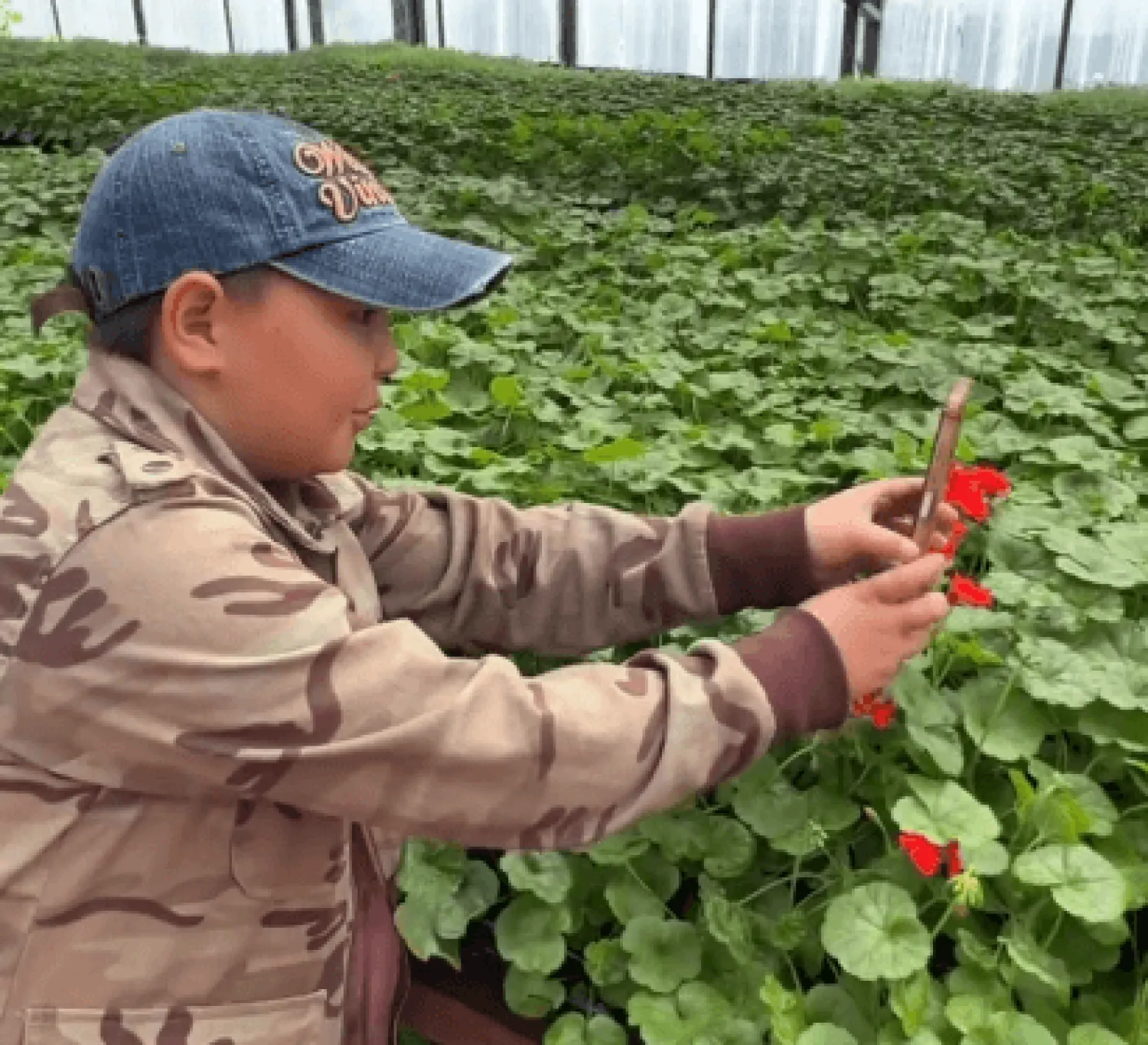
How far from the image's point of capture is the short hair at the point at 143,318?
47.3 inches

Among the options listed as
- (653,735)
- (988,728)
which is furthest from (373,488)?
(988,728)

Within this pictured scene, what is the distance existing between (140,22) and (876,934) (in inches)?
1170

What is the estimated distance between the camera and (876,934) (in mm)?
1413

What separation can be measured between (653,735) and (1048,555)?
1.19 meters

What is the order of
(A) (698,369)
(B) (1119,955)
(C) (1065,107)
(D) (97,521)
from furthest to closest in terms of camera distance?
(C) (1065,107)
(A) (698,369)
(B) (1119,955)
(D) (97,521)

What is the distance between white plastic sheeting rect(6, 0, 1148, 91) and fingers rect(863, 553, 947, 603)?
73.8 feet

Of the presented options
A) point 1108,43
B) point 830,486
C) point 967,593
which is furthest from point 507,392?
point 1108,43

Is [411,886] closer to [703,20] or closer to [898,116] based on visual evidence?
[898,116]

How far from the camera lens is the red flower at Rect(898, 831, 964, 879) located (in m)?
1.35

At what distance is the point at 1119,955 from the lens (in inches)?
59.2

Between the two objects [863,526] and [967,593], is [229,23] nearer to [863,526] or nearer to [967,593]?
[863,526]

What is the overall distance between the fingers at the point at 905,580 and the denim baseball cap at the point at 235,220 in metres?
0.55

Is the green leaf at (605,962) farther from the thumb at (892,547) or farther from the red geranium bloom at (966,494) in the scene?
the red geranium bloom at (966,494)

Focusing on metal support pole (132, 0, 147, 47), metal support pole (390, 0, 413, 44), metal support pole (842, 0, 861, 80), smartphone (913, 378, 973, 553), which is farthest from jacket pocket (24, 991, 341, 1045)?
metal support pole (132, 0, 147, 47)
